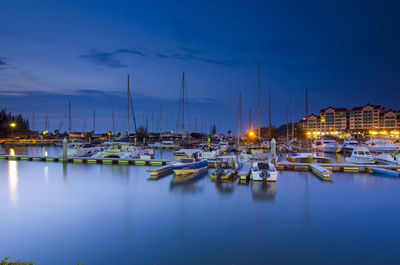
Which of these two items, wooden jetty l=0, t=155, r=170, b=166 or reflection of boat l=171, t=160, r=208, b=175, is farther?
wooden jetty l=0, t=155, r=170, b=166

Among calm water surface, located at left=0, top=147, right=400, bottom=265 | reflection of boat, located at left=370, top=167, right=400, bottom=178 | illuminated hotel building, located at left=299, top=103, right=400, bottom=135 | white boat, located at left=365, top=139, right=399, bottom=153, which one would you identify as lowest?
calm water surface, located at left=0, top=147, right=400, bottom=265

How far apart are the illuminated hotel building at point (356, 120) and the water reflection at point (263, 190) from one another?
10014 centimetres

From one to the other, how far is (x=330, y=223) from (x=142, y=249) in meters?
8.34

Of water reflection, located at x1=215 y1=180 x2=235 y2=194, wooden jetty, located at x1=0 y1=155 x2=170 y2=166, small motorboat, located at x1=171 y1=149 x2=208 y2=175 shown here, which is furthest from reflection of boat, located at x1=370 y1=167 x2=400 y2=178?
wooden jetty, located at x1=0 y1=155 x2=170 y2=166

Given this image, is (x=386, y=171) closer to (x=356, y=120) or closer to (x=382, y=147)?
(x=382, y=147)

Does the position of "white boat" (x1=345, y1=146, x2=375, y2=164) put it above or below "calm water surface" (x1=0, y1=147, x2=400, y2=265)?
above

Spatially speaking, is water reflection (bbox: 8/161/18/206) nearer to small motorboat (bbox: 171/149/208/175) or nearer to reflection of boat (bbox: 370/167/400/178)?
small motorboat (bbox: 171/149/208/175)

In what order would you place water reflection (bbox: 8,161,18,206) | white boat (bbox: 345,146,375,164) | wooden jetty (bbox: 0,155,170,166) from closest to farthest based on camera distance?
water reflection (bbox: 8,161,18,206) < white boat (bbox: 345,146,375,164) < wooden jetty (bbox: 0,155,170,166)

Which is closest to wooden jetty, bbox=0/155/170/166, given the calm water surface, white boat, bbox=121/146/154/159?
white boat, bbox=121/146/154/159

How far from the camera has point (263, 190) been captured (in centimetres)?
1841

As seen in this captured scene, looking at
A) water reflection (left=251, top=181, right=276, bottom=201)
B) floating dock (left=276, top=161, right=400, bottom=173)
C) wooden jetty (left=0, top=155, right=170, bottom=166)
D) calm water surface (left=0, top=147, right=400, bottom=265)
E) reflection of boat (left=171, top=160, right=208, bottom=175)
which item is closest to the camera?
calm water surface (left=0, top=147, right=400, bottom=265)

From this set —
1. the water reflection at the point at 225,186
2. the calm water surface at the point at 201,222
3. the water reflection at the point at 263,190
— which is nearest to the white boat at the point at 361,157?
the calm water surface at the point at 201,222

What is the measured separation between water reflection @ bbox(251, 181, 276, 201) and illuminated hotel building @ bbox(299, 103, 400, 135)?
100m

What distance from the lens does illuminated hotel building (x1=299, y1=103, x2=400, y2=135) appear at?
114m
